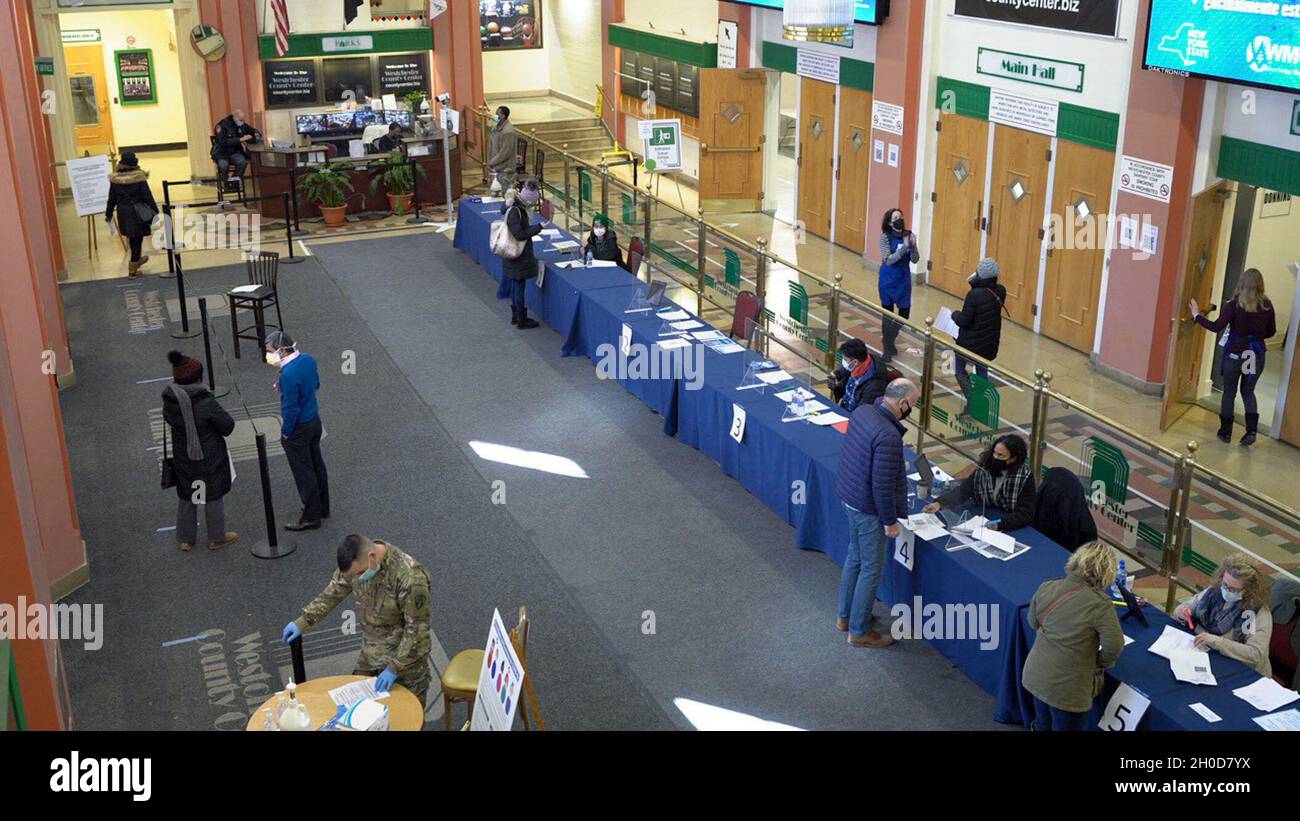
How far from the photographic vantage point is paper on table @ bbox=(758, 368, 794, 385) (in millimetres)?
10172

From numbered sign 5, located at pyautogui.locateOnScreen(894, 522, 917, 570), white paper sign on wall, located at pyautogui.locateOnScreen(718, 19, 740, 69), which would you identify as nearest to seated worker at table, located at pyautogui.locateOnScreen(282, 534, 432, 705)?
numbered sign 5, located at pyautogui.locateOnScreen(894, 522, 917, 570)

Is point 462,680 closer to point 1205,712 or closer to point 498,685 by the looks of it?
point 498,685

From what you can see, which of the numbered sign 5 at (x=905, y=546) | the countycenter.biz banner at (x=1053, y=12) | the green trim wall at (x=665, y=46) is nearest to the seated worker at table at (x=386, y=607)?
the numbered sign 5 at (x=905, y=546)

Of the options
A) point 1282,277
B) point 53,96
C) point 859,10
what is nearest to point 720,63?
→ point 859,10

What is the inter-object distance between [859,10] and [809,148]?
2849mm

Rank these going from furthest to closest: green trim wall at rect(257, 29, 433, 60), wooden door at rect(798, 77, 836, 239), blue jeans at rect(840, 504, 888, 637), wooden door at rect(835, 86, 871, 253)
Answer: green trim wall at rect(257, 29, 433, 60), wooden door at rect(798, 77, 836, 239), wooden door at rect(835, 86, 871, 253), blue jeans at rect(840, 504, 888, 637)

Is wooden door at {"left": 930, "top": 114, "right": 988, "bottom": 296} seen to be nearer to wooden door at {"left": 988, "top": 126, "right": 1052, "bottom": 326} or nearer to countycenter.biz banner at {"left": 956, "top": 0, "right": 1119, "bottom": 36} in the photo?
wooden door at {"left": 988, "top": 126, "right": 1052, "bottom": 326}

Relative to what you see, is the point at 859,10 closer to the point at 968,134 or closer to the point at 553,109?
the point at 968,134

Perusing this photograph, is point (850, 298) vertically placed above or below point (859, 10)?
below

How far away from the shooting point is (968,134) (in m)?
14.6

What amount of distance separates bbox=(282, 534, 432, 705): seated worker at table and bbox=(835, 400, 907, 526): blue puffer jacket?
2.67 metres

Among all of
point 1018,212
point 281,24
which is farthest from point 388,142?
point 1018,212

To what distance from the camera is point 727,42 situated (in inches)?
770

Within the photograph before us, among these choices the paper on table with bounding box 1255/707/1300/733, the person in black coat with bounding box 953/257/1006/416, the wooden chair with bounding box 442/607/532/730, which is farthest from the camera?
the person in black coat with bounding box 953/257/1006/416
